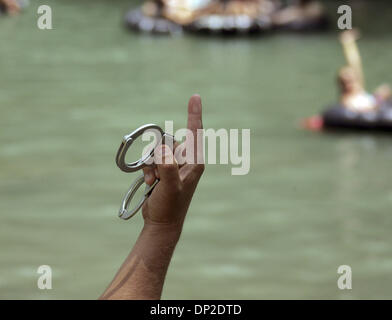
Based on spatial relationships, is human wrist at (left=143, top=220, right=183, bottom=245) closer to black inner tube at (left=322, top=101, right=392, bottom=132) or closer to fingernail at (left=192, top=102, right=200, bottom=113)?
fingernail at (left=192, top=102, right=200, bottom=113)

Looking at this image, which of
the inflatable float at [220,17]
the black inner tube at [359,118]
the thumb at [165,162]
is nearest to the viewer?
the thumb at [165,162]

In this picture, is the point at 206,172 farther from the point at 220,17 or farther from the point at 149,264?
the point at 220,17

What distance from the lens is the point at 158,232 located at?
168 centimetres

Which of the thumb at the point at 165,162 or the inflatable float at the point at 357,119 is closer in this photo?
the thumb at the point at 165,162

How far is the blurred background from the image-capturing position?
5.22 m

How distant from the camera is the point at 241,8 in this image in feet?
45.4

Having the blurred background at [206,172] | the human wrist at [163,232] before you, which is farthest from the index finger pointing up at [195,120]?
the blurred background at [206,172]

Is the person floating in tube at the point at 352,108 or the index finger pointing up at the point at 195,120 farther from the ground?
the person floating in tube at the point at 352,108

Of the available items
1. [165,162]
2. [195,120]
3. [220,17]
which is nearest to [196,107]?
[195,120]

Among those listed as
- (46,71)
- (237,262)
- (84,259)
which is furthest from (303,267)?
(46,71)

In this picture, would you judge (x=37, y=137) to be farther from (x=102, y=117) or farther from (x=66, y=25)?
(x=66, y=25)

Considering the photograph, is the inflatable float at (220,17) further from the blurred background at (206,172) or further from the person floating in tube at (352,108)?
the person floating in tube at (352,108)

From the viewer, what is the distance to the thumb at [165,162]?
1.58m

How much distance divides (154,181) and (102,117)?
7.33 metres
